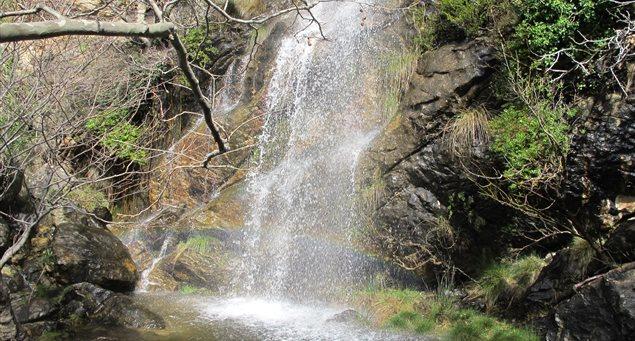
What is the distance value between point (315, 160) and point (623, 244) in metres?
5.57

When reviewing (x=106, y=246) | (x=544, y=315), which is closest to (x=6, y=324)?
(x=106, y=246)

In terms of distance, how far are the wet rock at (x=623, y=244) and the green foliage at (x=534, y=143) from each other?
120 centimetres

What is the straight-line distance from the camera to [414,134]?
8.55 meters

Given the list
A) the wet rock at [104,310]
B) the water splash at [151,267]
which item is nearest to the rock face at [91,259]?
the water splash at [151,267]

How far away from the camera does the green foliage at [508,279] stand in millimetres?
7290

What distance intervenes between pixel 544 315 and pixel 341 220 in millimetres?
3622

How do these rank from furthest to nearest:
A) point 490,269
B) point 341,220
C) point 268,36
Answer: point 268,36
point 341,220
point 490,269

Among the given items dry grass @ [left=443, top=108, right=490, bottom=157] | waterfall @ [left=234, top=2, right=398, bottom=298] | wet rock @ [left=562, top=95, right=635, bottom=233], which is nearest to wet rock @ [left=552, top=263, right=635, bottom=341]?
wet rock @ [left=562, top=95, right=635, bottom=233]

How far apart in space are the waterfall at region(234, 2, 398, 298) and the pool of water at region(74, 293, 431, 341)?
1.96 feet

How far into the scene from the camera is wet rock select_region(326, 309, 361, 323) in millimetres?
7547

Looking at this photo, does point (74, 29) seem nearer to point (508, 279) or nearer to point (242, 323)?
point (242, 323)

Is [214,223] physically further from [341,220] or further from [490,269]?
[490,269]

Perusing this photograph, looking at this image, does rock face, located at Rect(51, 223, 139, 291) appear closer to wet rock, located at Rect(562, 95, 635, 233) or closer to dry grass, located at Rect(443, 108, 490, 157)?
dry grass, located at Rect(443, 108, 490, 157)

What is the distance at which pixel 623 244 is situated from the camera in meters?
5.78
